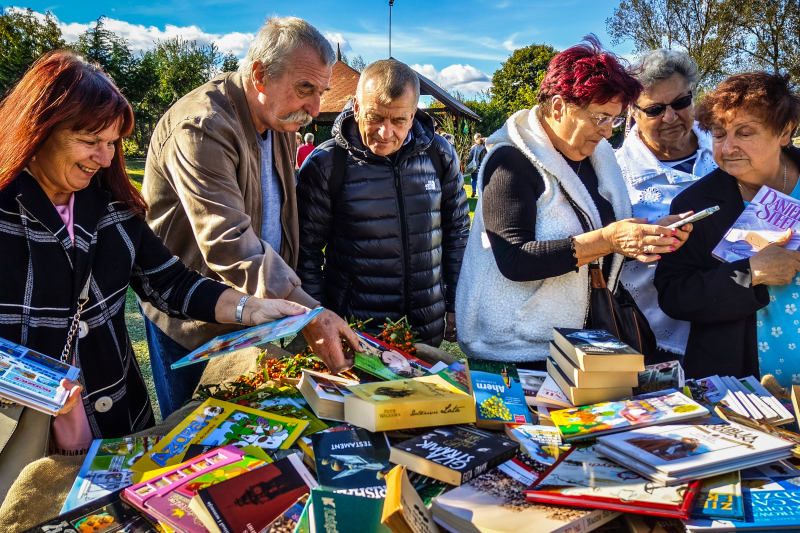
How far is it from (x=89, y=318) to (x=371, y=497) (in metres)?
1.07

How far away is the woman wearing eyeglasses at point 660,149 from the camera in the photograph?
2.49 m

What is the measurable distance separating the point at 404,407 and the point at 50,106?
1196mm

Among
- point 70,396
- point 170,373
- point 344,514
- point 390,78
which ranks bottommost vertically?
point 170,373

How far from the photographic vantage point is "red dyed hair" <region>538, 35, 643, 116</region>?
1.88m

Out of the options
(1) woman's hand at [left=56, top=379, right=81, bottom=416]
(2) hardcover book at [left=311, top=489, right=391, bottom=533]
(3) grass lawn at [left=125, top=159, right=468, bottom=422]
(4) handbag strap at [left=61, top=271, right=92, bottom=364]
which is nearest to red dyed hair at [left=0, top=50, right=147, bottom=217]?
(4) handbag strap at [left=61, top=271, right=92, bottom=364]

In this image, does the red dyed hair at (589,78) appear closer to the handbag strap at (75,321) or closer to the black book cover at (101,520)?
the handbag strap at (75,321)

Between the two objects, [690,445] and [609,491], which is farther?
[690,445]

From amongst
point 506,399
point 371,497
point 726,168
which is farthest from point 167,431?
point 726,168

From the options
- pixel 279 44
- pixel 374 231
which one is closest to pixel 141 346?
pixel 374 231

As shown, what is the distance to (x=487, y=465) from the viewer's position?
3.84 feet

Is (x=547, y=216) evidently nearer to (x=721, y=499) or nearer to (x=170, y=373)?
(x=721, y=499)

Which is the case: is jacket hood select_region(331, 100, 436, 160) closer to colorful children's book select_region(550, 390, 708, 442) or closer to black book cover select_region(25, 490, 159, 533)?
colorful children's book select_region(550, 390, 708, 442)

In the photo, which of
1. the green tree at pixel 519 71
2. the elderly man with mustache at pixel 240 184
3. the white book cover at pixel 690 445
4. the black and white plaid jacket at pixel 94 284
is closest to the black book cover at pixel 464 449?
the white book cover at pixel 690 445

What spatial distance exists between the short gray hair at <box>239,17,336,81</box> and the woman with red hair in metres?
0.63
